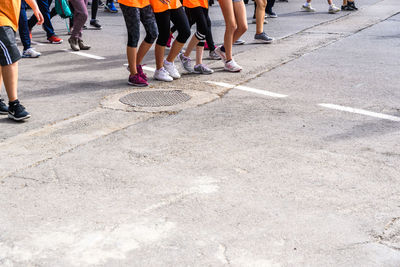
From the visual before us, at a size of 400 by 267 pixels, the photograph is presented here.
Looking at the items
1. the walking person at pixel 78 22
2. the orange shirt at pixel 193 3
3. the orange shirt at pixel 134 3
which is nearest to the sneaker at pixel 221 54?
the orange shirt at pixel 193 3

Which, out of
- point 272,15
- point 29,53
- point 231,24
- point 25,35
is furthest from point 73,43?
point 272,15

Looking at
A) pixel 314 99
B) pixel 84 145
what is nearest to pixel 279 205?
pixel 84 145

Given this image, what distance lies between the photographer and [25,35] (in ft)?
30.5

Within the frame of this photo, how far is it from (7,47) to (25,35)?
3655 millimetres

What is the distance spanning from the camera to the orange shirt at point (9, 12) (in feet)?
18.9

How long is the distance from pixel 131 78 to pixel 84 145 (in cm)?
242

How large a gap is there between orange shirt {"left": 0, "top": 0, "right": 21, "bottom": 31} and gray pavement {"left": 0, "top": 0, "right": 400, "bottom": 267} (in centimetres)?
98

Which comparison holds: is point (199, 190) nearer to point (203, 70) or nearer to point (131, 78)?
point (131, 78)

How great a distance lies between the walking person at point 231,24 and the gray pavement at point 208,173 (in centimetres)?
19

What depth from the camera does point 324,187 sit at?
13.8ft

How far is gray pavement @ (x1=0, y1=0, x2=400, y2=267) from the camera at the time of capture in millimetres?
3404

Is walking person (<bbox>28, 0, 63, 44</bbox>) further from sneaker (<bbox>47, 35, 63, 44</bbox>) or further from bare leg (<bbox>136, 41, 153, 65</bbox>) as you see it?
bare leg (<bbox>136, 41, 153, 65</bbox>)

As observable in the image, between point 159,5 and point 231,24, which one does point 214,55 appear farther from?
point 159,5

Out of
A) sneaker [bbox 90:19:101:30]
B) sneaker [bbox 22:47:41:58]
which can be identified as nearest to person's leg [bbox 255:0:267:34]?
sneaker [bbox 22:47:41:58]
